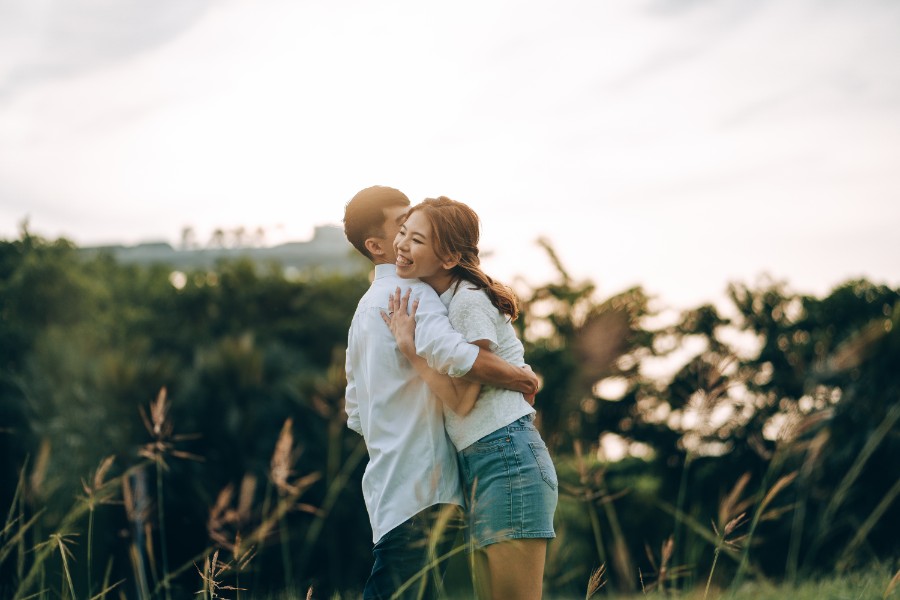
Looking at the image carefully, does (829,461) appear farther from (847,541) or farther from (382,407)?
(382,407)

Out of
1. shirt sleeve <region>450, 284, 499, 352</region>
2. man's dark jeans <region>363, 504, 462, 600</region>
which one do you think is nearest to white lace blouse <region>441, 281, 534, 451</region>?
shirt sleeve <region>450, 284, 499, 352</region>

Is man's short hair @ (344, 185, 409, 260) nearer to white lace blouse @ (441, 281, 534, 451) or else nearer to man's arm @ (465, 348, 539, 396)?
white lace blouse @ (441, 281, 534, 451)

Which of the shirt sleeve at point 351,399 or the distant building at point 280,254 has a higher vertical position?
the distant building at point 280,254

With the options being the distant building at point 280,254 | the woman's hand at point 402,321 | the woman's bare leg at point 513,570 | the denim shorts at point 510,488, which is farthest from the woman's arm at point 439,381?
the distant building at point 280,254

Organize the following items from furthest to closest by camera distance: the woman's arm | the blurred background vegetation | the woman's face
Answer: the blurred background vegetation, the woman's face, the woman's arm

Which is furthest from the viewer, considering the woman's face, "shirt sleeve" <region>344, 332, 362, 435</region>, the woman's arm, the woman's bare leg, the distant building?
the distant building

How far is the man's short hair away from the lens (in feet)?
9.30

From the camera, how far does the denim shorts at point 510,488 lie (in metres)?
2.35

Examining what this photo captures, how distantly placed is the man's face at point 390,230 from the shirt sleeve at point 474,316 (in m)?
0.35

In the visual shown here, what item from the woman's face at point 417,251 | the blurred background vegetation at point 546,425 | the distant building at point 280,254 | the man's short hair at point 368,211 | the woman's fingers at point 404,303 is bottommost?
the blurred background vegetation at point 546,425

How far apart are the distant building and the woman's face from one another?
5.60 m

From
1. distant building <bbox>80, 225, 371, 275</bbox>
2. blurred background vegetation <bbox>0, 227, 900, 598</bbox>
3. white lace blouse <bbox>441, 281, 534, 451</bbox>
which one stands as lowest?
blurred background vegetation <bbox>0, 227, 900, 598</bbox>

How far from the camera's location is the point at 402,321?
8.17 feet

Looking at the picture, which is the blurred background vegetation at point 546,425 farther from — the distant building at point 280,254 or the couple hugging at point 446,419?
the couple hugging at point 446,419
